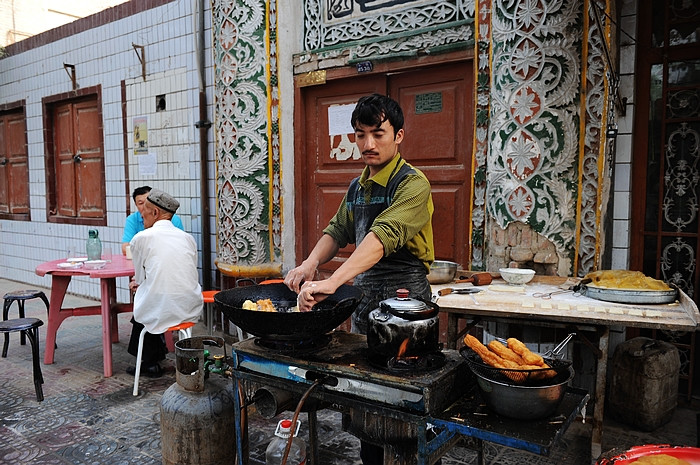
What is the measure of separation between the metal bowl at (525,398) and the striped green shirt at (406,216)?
0.76 metres

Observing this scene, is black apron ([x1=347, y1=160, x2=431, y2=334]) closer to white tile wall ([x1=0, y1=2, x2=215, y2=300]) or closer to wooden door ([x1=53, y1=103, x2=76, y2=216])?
white tile wall ([x1=0, y1=2, x2=215, y2=300])

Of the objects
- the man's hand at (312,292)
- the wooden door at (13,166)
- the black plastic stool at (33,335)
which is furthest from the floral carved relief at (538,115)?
the wooden door at (13,166)

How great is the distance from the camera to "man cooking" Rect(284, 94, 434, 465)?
227 centimetres

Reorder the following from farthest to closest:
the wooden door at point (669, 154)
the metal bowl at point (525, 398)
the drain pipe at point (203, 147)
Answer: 1. the drain pipe at point (203, 147)
2. the wooden door at point (669, 154)
3. the metal bowl at point (525, 398)

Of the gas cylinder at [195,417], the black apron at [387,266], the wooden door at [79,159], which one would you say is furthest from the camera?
the wooden door at [79,159]

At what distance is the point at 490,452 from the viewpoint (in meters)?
3.37

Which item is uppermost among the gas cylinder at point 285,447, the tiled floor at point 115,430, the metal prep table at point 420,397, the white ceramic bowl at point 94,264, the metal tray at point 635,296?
the metal tray at point 635,296

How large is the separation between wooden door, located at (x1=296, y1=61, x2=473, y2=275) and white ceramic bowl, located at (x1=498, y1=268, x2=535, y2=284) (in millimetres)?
782

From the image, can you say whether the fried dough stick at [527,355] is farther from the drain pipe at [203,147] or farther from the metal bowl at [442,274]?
the drain pipe at [203,147]

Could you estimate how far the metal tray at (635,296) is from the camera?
312 cm

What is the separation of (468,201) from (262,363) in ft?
8.99

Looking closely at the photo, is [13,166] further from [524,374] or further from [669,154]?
[524,374]

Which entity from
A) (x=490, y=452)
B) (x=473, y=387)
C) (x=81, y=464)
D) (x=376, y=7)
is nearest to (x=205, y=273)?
(x=81, y=464)

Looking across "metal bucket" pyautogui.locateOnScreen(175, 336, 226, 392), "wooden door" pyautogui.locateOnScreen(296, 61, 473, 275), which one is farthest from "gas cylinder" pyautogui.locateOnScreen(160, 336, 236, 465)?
"wooden door" pyautogui.locateOnScreen(296, 61, 473, 275)
